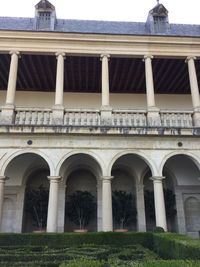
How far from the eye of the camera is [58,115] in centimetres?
1360

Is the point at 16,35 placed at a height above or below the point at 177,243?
above

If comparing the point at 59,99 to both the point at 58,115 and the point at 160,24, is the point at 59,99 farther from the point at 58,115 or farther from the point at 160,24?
the point at 160,24

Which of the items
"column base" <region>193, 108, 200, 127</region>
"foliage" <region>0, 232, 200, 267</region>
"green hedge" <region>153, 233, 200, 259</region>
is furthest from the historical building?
"green hedge" <region>153, 233, 200, 259</region>

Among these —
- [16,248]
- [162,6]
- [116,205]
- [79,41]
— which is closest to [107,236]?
[16,248]

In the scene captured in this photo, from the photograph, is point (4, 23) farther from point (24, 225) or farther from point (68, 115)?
point (24, 225)

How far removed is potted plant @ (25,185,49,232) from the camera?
15031 mm

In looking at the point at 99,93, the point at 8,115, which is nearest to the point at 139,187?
the point at 99,93

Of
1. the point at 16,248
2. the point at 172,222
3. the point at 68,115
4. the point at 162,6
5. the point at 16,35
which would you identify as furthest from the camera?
the point at 162,6

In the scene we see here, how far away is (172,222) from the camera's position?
15992mm

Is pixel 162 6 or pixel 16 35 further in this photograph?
pixel 162 6

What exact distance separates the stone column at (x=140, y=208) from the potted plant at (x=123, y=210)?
286 mm

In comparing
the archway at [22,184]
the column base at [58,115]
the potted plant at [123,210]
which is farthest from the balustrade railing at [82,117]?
the potted plant at [123,210]

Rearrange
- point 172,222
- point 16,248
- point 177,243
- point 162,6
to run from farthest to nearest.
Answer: point 162,6 → point 172,222 → point 16,248 → point 177,243

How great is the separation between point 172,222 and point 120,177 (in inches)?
159
